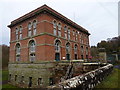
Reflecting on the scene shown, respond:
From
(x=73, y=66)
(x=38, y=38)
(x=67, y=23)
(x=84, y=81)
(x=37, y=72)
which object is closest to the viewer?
(x=84, y=81)

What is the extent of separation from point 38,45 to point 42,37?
5.43ft

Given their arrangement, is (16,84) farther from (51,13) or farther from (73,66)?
(51,13)

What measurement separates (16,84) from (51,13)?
50.3 ft

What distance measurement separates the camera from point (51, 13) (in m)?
18.5

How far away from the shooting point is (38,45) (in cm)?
1794

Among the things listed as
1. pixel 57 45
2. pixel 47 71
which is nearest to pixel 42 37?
pixel 57 45

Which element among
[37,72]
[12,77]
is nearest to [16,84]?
[12,77]

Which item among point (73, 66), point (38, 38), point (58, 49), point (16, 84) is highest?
point (38, 38)

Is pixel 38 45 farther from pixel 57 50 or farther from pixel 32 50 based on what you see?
pixel 57 50

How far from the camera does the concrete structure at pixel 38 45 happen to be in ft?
54.8

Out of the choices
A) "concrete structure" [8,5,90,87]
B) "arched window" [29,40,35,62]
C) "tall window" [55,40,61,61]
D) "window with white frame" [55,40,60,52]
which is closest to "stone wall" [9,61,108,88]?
"concrete structure" [8,5,90,87]

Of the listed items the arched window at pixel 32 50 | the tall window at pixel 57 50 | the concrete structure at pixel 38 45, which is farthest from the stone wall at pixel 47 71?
the tall window at pixel 57 50

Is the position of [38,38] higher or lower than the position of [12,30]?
lower

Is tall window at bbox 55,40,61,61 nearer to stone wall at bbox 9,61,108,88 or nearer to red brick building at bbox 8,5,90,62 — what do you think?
red brick building at bbox 8,5,90,62
